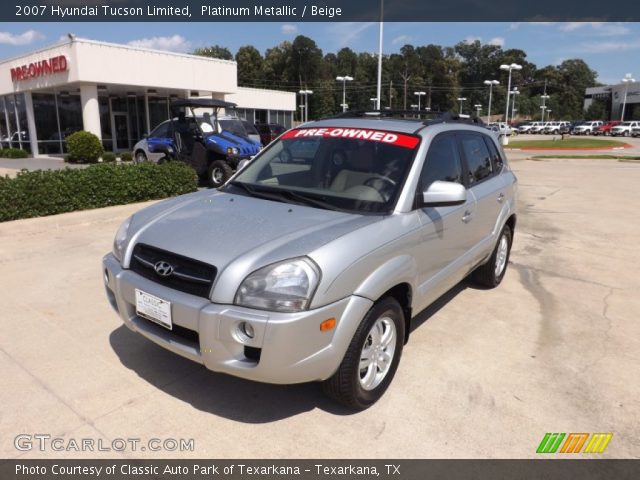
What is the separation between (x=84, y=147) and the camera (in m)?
20.5

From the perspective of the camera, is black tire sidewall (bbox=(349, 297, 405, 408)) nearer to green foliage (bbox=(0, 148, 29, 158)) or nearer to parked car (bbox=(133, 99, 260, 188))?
parked car (bbox=(133, 99, 260, 188))

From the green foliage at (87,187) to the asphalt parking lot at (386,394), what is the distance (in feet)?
5.71

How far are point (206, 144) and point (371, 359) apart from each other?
9800mm

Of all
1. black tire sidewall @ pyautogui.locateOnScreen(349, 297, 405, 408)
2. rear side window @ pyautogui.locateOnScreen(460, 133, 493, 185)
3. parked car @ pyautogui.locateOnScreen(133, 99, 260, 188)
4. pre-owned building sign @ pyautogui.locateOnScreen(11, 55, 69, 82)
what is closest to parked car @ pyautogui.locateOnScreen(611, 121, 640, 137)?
parked car @ pyautogui.locateOnScreen(133, 99, 260, 188)

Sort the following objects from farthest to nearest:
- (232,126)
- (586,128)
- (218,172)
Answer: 1. (586,128)
2. (232,126)
3. (218,172)

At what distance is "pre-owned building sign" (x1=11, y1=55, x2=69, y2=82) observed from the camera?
20.8m

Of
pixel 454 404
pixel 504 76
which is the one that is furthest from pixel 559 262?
pixel 504 76

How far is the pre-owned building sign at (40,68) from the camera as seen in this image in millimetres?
20750

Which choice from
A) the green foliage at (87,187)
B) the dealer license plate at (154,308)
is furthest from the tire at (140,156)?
the dealer license plate at (154,308)

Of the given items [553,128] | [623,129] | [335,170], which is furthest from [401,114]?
[553,128]

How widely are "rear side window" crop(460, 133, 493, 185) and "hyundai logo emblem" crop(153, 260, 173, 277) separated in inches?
112

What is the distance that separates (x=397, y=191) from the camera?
3.40m

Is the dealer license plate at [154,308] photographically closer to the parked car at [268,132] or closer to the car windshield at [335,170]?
the car windshield at [335,170]

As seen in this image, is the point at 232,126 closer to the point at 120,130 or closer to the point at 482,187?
the point at 482,187
